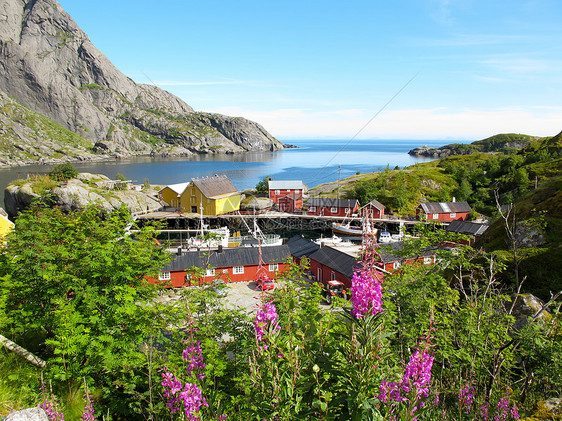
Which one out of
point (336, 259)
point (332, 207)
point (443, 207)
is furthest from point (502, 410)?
point (443, 207)

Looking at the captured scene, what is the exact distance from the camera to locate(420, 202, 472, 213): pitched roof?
1960 inches

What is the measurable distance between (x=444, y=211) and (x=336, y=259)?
103ft

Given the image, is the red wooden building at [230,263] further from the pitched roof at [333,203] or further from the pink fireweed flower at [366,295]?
the pitched roof at [333,203]

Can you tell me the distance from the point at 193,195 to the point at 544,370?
52.1 metres

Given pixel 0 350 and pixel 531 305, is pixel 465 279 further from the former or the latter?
pixel 0 350

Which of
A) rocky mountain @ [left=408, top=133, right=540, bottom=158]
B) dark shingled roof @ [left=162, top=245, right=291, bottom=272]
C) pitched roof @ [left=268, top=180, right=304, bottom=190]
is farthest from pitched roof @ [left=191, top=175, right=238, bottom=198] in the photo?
rocky mountain @ [left=408, top=133, right=540, bottom=158]

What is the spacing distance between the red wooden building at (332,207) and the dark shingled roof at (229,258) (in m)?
26.2

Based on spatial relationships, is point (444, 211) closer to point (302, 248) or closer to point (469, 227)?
point (469, 227)

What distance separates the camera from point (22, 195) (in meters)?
48.5

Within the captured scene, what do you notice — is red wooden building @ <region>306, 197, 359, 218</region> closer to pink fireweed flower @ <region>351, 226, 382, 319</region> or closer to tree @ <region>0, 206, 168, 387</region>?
tree @ <region>0, 206, 168, 387</region>

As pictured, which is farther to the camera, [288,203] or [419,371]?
[288,203]

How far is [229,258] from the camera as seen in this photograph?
28.7m

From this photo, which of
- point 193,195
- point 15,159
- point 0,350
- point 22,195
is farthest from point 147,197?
point 15,159

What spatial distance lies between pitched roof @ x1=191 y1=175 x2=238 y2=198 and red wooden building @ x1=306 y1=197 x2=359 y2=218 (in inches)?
588
